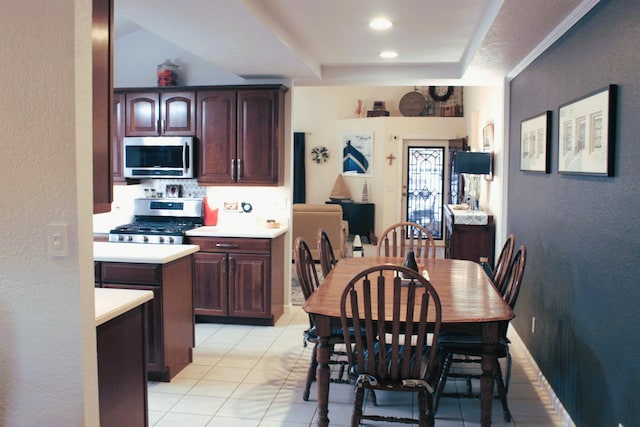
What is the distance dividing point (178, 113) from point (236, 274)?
62.9 inches

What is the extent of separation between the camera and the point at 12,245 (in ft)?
6.70

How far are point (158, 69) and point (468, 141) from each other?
5575 millimetres

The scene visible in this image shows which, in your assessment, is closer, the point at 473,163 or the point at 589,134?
the point at 589,134

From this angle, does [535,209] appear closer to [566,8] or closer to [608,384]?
[566,8]

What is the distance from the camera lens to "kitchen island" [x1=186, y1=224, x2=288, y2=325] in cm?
479

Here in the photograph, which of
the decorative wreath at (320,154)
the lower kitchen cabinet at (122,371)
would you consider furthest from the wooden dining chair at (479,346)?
the decorative wreath at (320,154)

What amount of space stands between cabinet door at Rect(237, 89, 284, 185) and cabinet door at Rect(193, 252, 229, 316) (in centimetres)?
81

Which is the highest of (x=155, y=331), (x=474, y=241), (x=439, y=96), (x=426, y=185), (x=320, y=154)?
(x=439, y=96)

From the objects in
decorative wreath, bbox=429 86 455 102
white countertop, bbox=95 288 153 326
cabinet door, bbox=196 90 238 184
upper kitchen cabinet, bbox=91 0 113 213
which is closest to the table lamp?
cabinet door, bbox=196 90 238 184

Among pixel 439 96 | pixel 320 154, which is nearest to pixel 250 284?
pixel 320 154

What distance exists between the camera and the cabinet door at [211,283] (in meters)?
4.83

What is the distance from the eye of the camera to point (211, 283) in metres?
4.85

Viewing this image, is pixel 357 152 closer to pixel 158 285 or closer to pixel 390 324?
pixel 158 285

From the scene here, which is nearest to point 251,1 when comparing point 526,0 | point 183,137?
point 526,0
